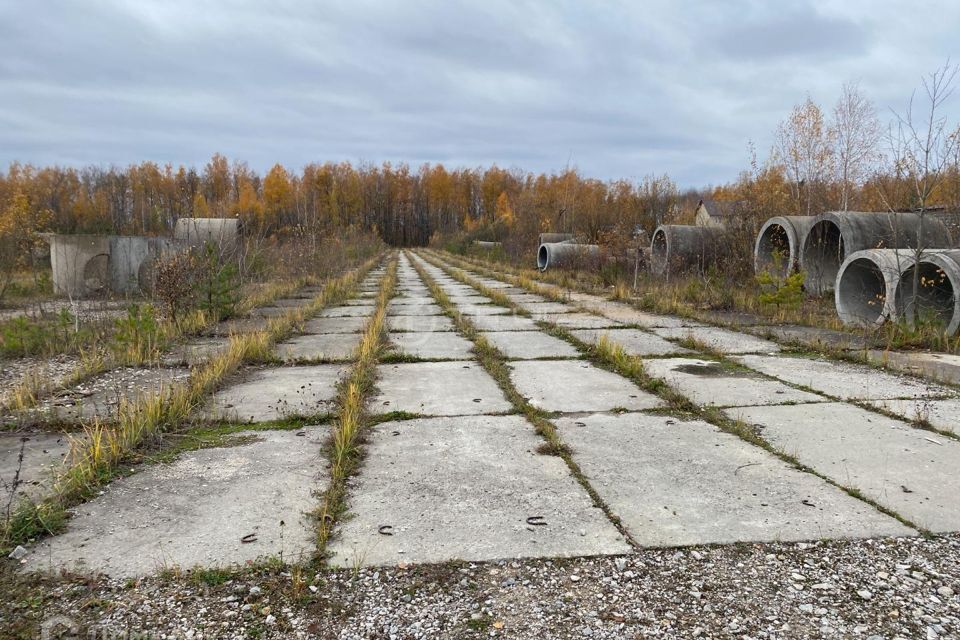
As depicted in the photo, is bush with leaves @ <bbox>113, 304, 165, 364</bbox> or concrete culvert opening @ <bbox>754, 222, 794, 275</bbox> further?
concrete culvert opening @ <bbox>754, 222, 794, 275</bbox>

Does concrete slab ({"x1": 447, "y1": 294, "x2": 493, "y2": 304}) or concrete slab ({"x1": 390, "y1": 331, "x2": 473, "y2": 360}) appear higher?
concrete slab ({"x1": 447, "y1": 294, "x2": 493, "y2": 304})

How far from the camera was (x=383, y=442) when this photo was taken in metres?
3.17

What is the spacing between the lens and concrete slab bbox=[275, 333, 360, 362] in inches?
211

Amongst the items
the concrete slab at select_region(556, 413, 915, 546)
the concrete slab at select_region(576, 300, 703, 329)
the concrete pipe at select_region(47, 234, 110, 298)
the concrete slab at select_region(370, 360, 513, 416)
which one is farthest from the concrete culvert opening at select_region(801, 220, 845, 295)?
the concrete pipe at select_region(47, 234, 110, 298)

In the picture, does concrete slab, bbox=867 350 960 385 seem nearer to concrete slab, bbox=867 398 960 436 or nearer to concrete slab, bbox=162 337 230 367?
concrete slab, bbox=867 398 960 436

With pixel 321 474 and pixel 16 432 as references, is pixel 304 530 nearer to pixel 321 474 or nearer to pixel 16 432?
pixel 321 474

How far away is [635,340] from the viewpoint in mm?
6328

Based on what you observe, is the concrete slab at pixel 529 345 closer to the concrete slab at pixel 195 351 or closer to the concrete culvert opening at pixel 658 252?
the concrete slab at pixel 195 351

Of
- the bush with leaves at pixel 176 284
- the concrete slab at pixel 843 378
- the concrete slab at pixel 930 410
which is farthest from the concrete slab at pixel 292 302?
the concrete slab at pixel 930 410

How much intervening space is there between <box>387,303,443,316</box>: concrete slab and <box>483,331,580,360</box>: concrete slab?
2.02 m

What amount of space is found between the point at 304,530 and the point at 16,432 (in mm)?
2137

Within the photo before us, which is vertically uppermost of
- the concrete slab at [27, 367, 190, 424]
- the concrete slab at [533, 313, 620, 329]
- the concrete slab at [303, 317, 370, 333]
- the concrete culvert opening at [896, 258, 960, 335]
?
the concrete culvert opening at [896, 258, 960, 335]

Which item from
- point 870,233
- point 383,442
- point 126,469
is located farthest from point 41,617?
point 870,233

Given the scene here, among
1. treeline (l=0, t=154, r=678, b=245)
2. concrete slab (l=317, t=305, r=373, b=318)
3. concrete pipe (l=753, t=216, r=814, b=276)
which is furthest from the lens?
treeline (l=0, t=154, r=678, b=245)
